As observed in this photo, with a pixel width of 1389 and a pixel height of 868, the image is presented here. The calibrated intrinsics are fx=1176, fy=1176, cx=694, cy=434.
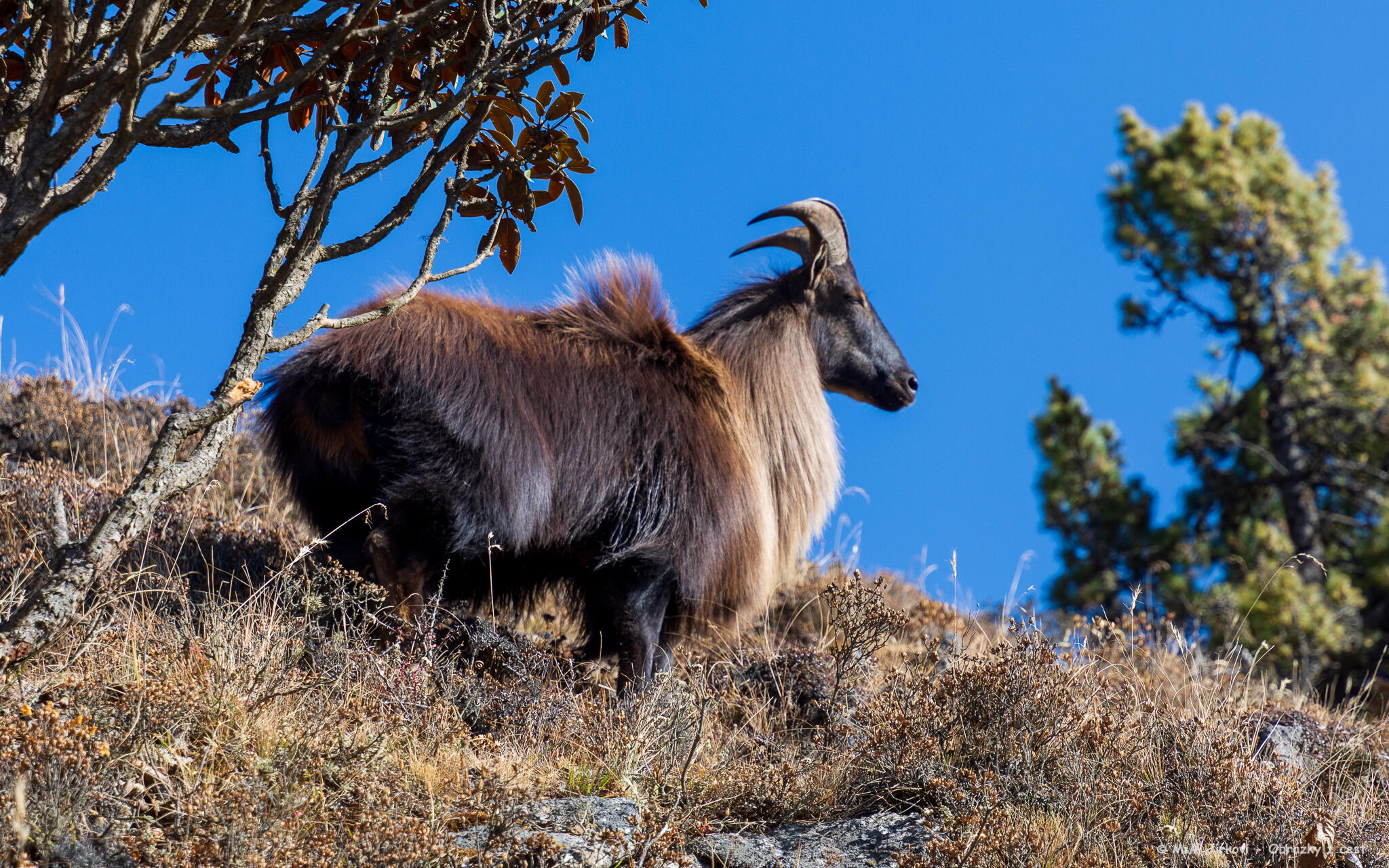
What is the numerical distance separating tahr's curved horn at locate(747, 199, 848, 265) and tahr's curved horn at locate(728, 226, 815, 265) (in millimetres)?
94

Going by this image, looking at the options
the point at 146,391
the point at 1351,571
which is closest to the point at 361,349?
the point at 146,391

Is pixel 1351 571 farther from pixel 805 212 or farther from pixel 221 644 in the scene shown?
pixel 221 644

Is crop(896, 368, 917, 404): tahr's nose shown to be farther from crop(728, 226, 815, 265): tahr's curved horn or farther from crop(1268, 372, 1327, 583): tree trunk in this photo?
crop(1268, 372, 1327, 583): tree trunk

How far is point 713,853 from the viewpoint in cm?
394

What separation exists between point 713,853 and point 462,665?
2.15 m

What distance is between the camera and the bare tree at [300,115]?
3.25m

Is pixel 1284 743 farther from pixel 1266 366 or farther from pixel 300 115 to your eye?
pixel 1266 366

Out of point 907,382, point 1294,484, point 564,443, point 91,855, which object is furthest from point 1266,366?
point 91,855

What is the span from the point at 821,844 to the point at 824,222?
386cm

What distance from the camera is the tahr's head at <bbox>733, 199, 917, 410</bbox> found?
6.93 meters

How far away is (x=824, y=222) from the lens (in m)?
6.89

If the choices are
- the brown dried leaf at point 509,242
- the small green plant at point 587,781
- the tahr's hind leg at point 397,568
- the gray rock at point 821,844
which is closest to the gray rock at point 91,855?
the small green plant at point 587,781

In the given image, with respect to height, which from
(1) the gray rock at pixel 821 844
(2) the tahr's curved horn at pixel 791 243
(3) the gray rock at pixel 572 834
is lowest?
(3) the gray rock at pixel 572 834

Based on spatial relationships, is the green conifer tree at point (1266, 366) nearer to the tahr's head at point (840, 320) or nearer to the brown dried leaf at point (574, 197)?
the tahr's head at point (840, 320)
